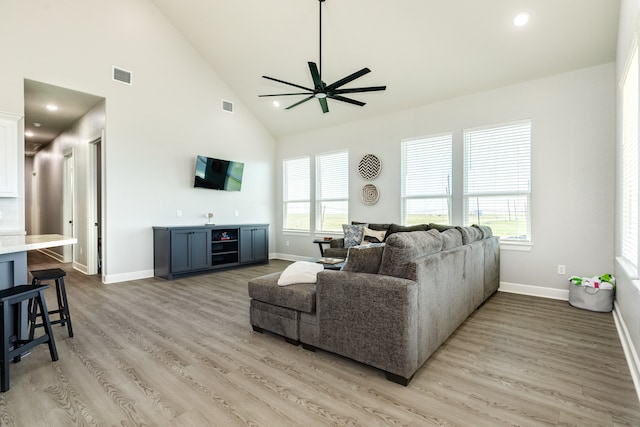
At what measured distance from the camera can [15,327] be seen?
93.7 inches

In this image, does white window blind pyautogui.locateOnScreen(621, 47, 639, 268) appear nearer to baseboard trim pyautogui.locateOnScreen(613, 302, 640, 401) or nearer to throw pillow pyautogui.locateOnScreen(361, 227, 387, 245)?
baseboard trim pyautogui.locateOnScreen(613, 302, 640, 401)

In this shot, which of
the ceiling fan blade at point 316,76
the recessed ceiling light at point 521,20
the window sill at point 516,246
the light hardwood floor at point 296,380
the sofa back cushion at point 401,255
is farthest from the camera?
the window sill at point 516,246

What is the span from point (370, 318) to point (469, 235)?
1884 millimetres

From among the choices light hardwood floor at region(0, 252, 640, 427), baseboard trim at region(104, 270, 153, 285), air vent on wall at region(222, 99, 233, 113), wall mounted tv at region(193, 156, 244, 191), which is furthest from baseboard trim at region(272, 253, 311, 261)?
light hardwood floor at region(0, 252, 640, 427)

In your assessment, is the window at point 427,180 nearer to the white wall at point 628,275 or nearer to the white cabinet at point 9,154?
the white wall at point 628,275

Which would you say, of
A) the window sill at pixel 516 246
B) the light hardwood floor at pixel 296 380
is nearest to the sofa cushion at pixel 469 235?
the light hardwood floor at pixel 296 380

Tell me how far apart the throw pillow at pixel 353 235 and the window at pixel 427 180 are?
0.84 meters

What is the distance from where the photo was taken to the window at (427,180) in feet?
16.8

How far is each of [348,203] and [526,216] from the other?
3039mm

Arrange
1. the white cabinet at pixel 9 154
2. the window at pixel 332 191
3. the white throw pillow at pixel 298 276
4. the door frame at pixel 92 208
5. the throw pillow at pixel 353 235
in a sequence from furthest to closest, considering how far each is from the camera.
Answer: the window at pixel 332 191, the door frame at pixel 92 208, the throw pillow at pixel 353 235, the white cabinet at pixel 9 154, the white throw pillow at pixel 298 276

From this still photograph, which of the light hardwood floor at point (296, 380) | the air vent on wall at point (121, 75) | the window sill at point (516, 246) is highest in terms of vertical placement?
the air vent on wall at point (121, 75)

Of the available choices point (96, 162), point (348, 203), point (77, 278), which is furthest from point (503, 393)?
point (96, 162)

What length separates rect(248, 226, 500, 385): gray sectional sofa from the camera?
6.81 ft

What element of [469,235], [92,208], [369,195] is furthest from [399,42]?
[92,208]
